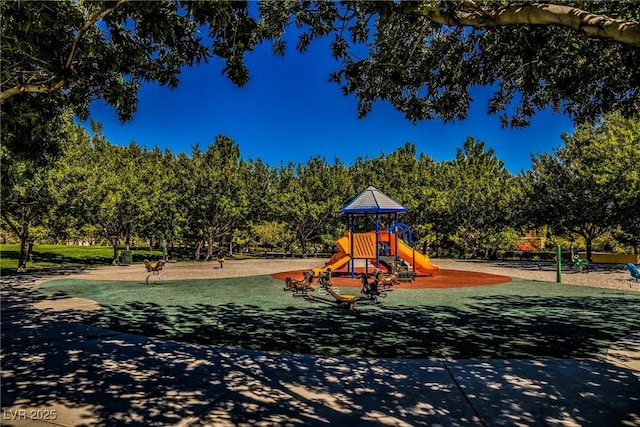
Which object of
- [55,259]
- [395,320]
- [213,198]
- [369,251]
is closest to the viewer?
[395,320]

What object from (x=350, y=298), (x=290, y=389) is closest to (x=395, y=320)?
(x=350, y=298)

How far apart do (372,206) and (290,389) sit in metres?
16.6

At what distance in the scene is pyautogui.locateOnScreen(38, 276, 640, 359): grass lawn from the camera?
24.1ft

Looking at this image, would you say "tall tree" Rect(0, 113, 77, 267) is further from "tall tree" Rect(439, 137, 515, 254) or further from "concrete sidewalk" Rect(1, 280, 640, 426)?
"tall tree" Rect(439, 137, 515, 254)

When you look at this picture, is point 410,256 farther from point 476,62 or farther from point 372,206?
point 476,62

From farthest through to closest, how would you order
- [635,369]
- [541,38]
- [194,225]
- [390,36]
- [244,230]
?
[244,230] → [194,225] → [390,36] → [541,38] → [635,369]

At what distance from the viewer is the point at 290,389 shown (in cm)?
514

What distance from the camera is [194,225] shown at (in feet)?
135

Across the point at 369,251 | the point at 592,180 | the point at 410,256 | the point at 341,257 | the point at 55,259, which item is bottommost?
the point at 55,259

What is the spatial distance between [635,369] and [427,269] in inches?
676

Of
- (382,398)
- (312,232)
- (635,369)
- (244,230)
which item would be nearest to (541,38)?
(635,369)

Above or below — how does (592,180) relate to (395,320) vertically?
above

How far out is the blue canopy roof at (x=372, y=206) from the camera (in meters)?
21.0

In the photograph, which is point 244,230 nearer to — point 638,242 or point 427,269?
point 427,269
